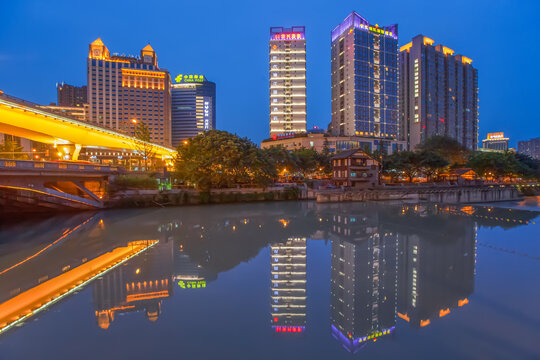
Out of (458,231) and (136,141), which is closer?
(458,231)

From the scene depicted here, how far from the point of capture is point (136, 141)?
45438 millimetres

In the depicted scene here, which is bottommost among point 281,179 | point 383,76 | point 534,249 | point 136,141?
point 534,249

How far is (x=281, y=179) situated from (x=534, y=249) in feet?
161

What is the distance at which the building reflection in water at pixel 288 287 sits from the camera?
8.21 m

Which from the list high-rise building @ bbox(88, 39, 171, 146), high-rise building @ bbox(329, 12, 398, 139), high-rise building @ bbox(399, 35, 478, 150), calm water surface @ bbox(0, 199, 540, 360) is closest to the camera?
calm water surface @ bbox(0, 199, 540, 360)

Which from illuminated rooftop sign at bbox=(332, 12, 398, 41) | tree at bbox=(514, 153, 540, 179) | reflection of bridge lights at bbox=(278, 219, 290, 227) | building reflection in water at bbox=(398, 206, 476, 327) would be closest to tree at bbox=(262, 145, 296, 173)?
reflection of bridge lights at bbox=(278, 219, 290, 227)

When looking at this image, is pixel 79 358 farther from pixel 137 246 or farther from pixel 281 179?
pixel 281 179

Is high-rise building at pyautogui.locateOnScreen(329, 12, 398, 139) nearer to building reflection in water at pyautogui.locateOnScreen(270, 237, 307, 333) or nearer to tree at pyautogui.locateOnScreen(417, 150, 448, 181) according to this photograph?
tree at pyautogui.locateOnScreen(417, 150, 448, 181)

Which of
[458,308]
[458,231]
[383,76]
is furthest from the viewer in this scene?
[383,76]

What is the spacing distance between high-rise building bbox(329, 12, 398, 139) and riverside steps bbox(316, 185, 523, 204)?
164 feet

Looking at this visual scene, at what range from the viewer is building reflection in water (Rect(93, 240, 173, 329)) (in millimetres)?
8758

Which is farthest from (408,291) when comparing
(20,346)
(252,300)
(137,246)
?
(137,246)

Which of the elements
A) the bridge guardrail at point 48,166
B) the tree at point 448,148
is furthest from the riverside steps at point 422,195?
the bridge guardrail at point 48,166

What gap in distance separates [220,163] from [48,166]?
18.5 m
